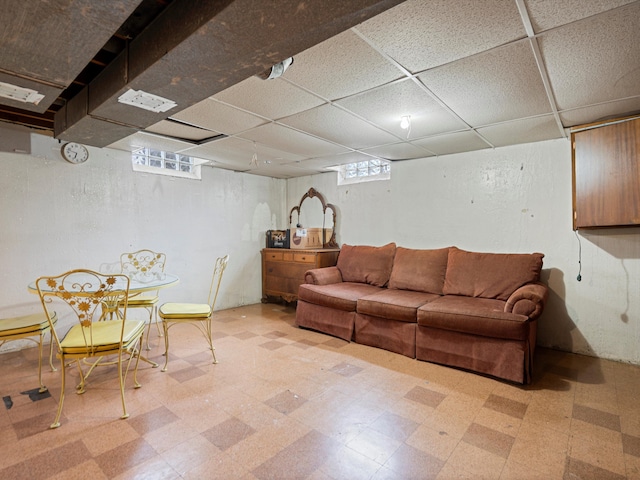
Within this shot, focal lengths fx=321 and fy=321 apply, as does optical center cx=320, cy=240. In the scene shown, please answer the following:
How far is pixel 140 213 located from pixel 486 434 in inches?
162

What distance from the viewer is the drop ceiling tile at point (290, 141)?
3104 millimetres

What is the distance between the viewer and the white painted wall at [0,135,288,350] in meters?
3.19

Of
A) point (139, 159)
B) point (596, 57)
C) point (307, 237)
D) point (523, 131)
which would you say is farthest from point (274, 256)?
point (596, 57)

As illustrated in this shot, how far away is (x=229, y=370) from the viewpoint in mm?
2756

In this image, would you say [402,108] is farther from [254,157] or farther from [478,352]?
[478,352]

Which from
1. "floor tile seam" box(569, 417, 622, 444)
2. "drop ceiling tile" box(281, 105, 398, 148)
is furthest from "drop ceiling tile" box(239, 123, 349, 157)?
"floor tile seam" box(569, 417, 622, 444)

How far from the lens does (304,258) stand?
4672 millimetres

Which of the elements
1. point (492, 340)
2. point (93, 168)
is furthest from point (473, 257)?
point (93, 168)

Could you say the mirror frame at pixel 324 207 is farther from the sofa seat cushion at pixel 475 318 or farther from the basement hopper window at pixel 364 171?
the sofa seat cushion at pixel 475 318

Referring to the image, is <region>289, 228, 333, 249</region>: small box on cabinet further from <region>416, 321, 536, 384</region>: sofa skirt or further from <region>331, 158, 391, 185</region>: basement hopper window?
<region>416, 321, 536, 384</region>: sofa skirt

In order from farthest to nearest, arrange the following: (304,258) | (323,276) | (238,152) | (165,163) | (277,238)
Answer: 1. (277,238)
2. (304,258)
3. (165,163)
4. (323,276)
5. (238,152)

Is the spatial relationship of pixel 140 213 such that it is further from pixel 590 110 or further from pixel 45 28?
pixel 590 110

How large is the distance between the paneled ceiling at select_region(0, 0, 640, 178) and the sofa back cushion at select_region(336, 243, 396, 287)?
1587mm

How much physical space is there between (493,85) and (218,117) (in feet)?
6.98
